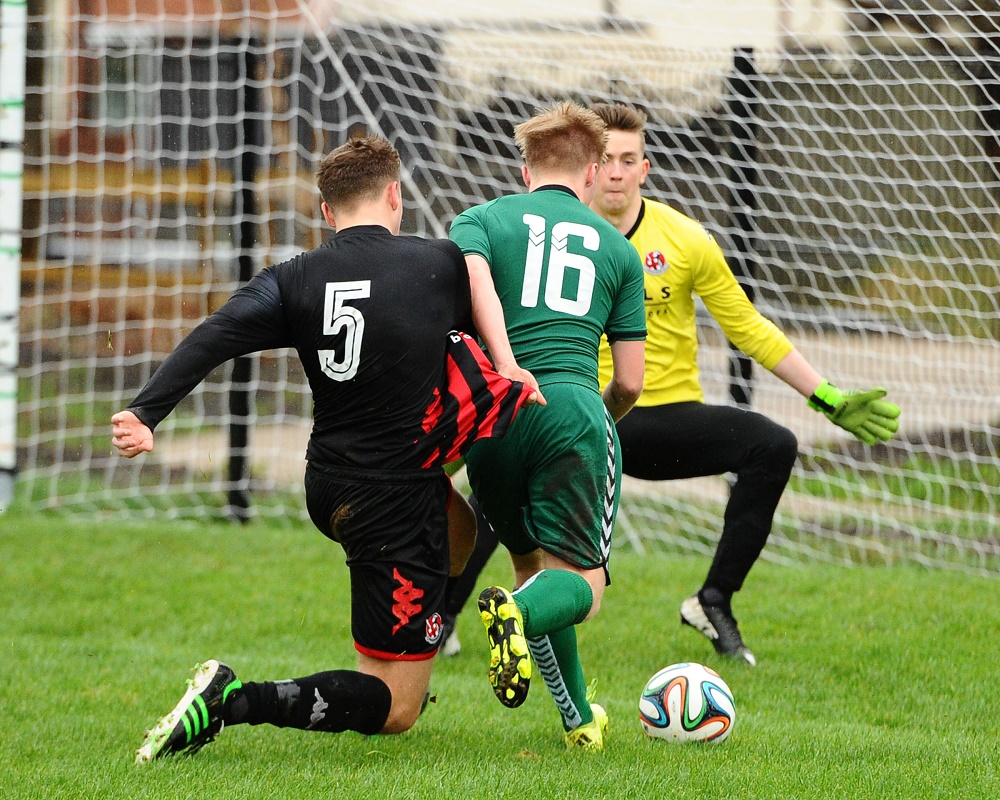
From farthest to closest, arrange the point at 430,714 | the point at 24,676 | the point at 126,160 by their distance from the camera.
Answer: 1. the point at 126,160
2. the point at 24,676
3. the point at 430,714

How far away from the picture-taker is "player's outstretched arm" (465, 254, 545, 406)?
356cm

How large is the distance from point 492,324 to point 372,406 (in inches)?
16.2

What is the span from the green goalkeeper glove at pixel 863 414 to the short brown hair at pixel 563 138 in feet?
5.12

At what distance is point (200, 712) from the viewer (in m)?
3.44

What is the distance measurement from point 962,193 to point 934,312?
0.70 metres

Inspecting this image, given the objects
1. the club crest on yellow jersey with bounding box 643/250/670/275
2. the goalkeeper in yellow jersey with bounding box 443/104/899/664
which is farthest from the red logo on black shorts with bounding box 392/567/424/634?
the club crest on yellow jersey with bounding box 643/250/670/275

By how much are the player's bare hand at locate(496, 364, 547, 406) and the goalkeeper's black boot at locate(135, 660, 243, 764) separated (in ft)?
3.63

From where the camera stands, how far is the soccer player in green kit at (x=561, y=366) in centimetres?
367

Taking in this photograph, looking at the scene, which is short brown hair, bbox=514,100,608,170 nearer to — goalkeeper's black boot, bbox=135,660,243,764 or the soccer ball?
the soccer ball

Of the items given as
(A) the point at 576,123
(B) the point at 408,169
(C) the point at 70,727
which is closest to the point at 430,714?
(C) the point at 70,727

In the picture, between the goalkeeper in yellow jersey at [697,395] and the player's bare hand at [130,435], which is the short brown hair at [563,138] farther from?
the player's bare hand at [130,435]

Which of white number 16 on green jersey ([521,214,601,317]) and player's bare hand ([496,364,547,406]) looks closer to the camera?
player's bare hand ([496,364,547,406])

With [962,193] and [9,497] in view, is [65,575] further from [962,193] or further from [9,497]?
[962,193]

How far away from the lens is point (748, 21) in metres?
7.58
